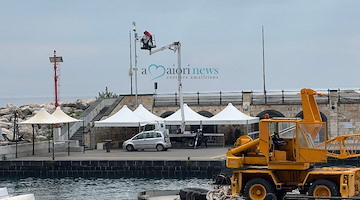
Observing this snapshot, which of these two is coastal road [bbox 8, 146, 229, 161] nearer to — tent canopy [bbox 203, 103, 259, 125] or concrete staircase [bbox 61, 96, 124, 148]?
tent canopy [bbox 203, 103, 259, 125]

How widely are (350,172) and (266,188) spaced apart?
7.96 ft

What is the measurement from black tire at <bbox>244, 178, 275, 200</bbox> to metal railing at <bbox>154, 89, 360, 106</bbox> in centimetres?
2986

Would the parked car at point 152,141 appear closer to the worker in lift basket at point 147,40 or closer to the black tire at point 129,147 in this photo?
the black tire at point 129,147

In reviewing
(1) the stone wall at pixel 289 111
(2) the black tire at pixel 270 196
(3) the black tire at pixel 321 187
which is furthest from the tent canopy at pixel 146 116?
(3) the black tire at pixel 321 187

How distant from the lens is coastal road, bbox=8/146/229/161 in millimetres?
39094

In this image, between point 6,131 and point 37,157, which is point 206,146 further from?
point 6,131

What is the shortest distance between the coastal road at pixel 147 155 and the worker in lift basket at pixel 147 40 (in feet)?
27.9

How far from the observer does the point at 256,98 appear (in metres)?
52.2

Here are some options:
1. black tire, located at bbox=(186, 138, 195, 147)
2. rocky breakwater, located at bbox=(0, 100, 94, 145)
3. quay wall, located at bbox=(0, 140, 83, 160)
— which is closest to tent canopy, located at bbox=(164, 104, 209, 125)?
black tire, located at bbox=(186, 138, 195, 147)

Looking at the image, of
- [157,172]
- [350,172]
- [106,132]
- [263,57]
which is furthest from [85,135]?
[350,172]

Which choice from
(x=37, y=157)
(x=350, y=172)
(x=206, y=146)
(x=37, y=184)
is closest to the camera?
(x=350, y=172)

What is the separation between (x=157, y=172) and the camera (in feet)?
124

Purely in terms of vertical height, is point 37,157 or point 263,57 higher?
point 263,57

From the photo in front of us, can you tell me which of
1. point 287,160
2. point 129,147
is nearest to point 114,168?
point 129,147
